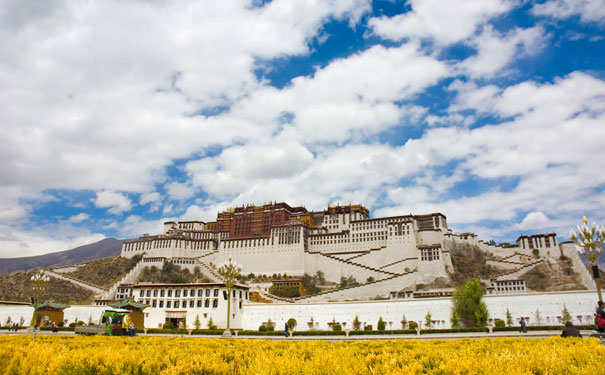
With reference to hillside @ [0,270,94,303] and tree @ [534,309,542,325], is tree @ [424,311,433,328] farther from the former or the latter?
hillside @ [0,270,94,303]

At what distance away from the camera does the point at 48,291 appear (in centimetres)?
7450

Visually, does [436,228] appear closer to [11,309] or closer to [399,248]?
[399,248]

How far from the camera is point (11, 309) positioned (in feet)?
167

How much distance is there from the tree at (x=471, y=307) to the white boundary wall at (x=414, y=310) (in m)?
1.00

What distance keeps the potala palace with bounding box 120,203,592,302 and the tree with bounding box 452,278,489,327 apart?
85.1 feet

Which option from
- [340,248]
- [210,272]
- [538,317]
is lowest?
[538,317]

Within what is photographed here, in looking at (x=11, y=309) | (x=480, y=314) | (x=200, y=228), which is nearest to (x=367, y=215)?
(x=200, y=228)

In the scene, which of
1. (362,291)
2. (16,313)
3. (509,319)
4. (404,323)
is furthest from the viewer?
(362,291)

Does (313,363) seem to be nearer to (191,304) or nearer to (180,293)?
(191,304)

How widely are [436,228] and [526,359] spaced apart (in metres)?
84.3

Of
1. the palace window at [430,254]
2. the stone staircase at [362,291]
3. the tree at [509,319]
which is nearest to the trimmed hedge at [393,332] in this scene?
the tree at [509,319]

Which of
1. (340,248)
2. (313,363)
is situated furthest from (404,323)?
(340,248)

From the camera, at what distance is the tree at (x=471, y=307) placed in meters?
37.9

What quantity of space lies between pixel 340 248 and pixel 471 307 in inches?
2211
